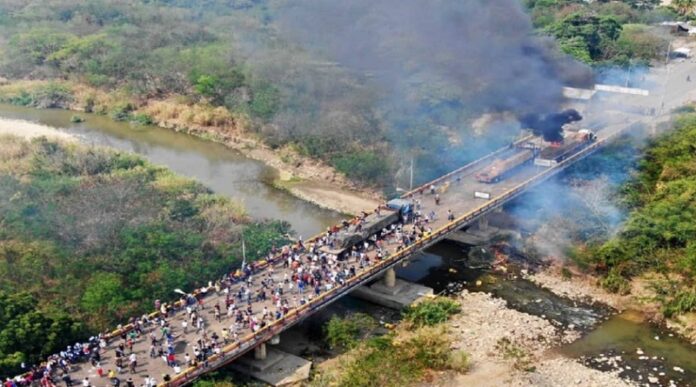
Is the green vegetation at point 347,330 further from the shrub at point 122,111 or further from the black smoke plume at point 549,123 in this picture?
the shrub at point 122,111

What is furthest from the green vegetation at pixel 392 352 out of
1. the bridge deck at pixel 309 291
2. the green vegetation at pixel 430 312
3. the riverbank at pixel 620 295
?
the riverbank at pixel 620 295

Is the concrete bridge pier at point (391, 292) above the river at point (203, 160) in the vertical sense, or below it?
above

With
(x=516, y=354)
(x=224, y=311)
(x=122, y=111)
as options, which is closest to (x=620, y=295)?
(x=516, y=354)

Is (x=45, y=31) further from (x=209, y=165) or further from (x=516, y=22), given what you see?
(x=516, y=22)

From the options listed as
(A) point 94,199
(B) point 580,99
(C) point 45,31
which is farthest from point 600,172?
(C) point 45,31

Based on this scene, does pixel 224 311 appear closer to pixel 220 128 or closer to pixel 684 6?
pixel 220 128
